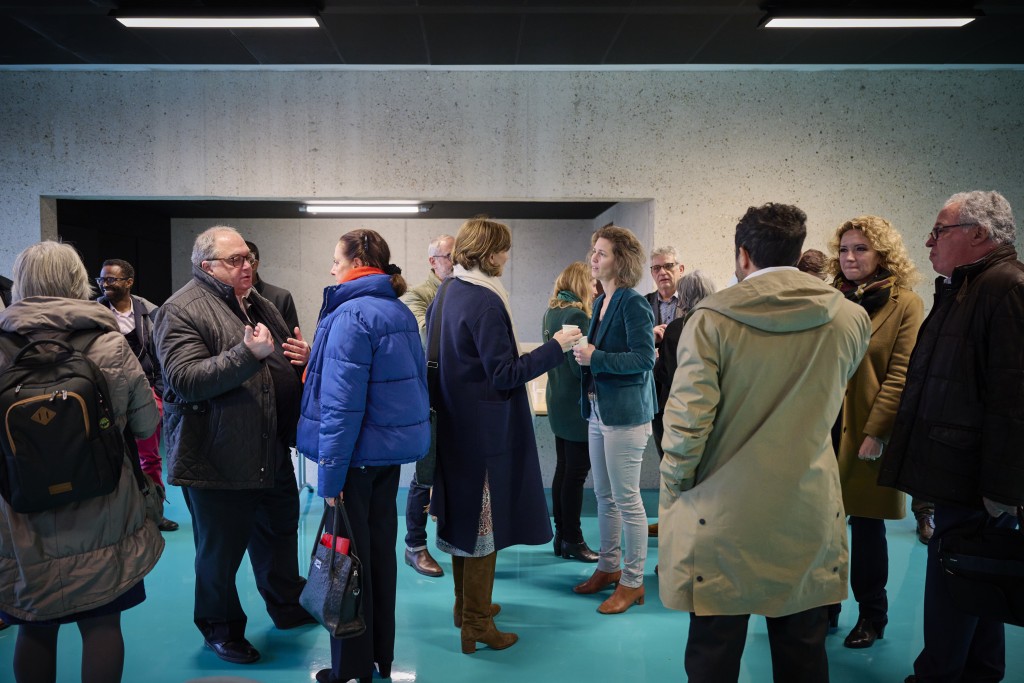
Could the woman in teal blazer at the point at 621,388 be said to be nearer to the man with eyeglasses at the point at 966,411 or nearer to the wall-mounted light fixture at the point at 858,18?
the man with eyeglasses at the point at 966,411

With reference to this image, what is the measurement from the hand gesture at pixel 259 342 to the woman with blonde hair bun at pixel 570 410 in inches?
68.4

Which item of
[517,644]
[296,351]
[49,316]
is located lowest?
[517,644]

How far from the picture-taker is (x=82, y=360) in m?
2.01

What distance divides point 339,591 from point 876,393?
2.19 m

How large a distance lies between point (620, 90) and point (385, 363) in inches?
138

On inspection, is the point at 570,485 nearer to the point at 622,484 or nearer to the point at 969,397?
the point at 622,484

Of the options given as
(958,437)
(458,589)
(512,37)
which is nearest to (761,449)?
(958,437)

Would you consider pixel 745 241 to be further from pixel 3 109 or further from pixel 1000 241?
pixel 3 109

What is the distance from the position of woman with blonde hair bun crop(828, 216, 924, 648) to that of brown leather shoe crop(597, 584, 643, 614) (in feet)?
2.99

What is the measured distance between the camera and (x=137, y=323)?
177 inches

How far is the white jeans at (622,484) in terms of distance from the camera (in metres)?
3.19

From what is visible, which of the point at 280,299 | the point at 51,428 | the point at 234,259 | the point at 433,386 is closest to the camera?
the point at 51,428

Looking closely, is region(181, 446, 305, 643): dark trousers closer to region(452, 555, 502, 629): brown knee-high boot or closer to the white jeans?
region(452, 555, 502, 629): brown knee-high boot

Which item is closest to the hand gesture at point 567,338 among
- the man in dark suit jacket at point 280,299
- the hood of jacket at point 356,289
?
the hood of jacket at point 356,289
